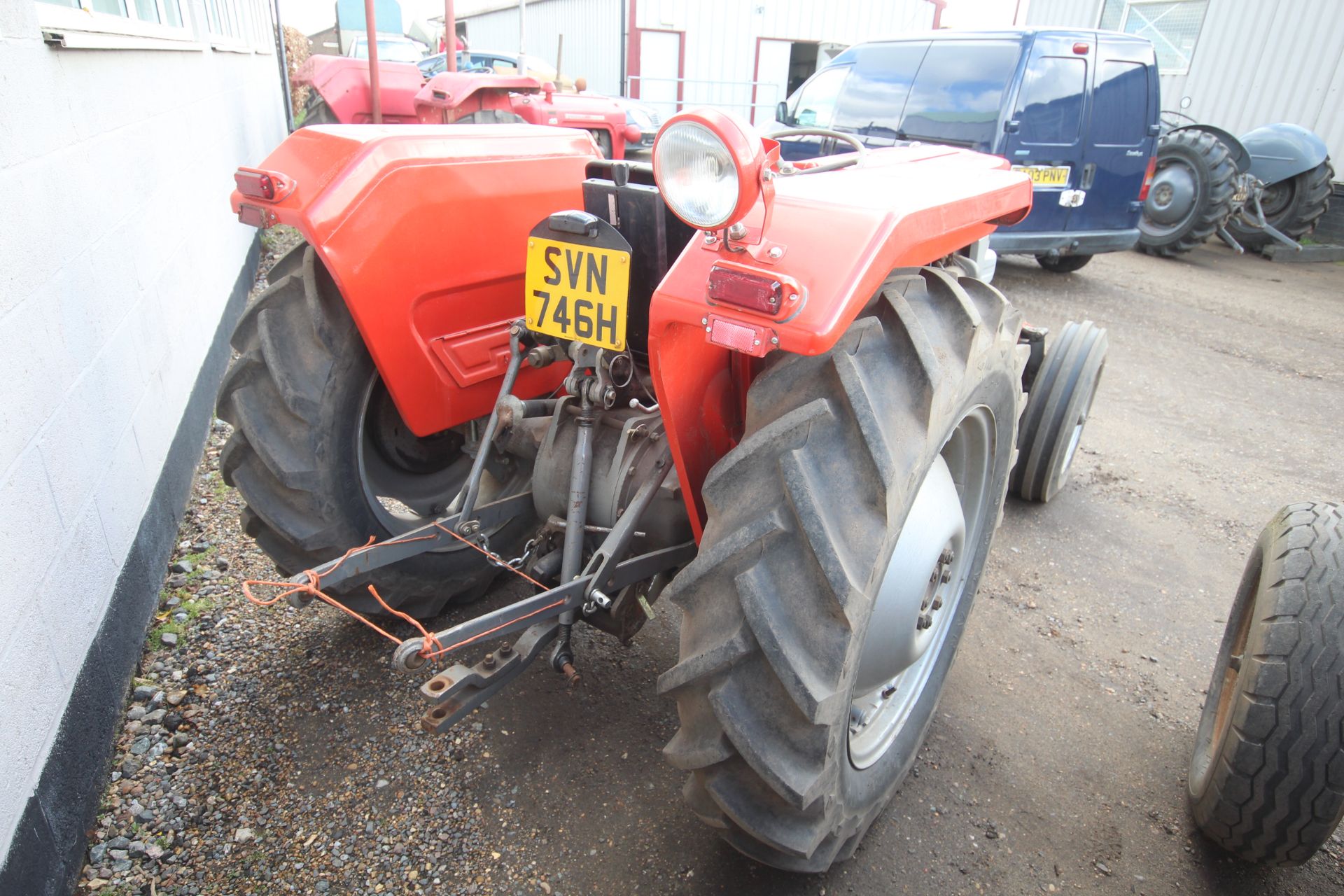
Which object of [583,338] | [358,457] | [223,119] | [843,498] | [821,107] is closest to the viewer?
[843,498]

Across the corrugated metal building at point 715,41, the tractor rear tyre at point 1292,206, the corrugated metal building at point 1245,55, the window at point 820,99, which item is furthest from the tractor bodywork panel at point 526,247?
the corrugated metal building at point 715,41

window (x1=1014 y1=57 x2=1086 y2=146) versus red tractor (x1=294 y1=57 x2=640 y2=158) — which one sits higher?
window (x1=1014 y1=57 x2=1086 y2=146)

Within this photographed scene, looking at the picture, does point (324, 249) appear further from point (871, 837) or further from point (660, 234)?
point (871, 837)

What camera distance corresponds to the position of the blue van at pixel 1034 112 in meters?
6.30

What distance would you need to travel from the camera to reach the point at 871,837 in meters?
2.00

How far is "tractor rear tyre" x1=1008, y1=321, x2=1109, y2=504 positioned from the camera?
3371mm

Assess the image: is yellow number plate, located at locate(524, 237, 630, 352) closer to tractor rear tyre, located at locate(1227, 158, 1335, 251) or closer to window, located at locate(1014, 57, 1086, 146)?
window, located at locate(1014, 57, 1086, 146)

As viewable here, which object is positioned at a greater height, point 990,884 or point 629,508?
point 629,508

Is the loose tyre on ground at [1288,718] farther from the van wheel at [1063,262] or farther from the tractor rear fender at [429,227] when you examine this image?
the van wheel at [1063,262]

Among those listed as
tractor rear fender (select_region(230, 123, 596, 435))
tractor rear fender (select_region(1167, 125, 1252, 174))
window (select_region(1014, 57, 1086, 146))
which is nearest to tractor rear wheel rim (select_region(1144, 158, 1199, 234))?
tractor rear fender (select_region(1167, 125, 1252, 174))

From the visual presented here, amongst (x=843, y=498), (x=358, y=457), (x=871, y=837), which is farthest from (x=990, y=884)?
(x=358, y=457)

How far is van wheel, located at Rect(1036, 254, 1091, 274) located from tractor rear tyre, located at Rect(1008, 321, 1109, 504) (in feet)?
17.0

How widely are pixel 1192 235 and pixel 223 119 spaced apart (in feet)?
30.2

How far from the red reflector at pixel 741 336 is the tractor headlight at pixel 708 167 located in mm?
160
